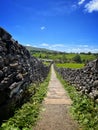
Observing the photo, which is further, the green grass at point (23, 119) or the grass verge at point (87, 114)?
the grass verge at point (87, 114)

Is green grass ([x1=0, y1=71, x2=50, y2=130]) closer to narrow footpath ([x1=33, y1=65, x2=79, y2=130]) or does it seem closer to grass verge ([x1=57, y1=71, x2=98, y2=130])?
narrow footpath ([x1=33, y1=65, x2=79, y2=130])

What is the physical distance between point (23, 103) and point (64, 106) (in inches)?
109

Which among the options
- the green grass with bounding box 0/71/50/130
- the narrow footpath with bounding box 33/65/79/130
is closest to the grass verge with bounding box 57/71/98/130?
the narrow footpath with bounding box 33/65/79/130

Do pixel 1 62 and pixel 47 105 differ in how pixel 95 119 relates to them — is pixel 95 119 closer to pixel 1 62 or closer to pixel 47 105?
pixel 47 105

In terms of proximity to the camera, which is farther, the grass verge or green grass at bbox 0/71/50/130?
the grass verge

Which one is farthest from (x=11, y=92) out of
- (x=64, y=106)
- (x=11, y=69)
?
(x=64, y=106)

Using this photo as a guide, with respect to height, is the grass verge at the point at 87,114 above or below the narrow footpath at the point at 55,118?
above

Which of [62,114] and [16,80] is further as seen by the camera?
[16,80]

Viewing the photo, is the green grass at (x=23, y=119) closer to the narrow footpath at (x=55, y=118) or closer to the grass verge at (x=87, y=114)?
the narrow footpath at (x=55, y=118)

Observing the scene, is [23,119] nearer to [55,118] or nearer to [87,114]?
[55,118]

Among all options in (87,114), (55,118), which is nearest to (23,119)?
(55,118)

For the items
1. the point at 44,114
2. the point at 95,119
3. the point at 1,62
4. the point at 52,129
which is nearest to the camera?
the point at 52,129

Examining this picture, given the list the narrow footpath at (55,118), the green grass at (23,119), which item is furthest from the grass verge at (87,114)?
the green grass at (23,119)

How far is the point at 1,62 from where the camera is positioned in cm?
1169
